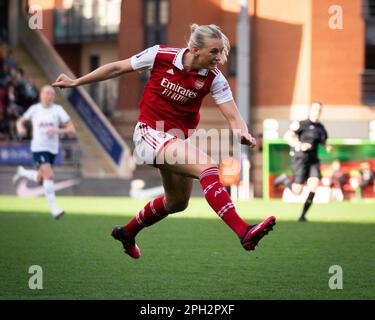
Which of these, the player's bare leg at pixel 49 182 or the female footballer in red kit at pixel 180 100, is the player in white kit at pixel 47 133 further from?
the female footballer in red kit at pixel 180 100

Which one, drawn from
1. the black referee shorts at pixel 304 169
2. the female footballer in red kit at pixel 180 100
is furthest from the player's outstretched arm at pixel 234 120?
the black referee shorts at pixel 304 169

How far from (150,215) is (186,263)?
70cm

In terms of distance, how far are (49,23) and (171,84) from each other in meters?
28.8

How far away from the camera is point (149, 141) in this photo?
7.70 metres

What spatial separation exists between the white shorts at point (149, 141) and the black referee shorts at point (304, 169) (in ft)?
26.1

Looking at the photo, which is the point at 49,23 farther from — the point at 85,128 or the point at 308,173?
the point at 308,173

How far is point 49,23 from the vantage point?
117 ft

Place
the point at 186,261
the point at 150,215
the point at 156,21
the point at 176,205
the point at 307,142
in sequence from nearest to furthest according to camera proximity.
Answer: the point at 176,205
the point at 150,215
the point at 186,261
the point at 307,142
the point at 156,21

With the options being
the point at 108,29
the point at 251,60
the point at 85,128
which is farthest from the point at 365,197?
the point at 108,29

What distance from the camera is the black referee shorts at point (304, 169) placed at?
15471 millimetres

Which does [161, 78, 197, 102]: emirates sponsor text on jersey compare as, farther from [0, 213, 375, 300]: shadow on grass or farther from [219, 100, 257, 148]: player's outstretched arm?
[0, 213, 375, 300]: shadow on grass

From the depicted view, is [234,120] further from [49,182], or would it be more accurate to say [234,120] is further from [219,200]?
[49,182]

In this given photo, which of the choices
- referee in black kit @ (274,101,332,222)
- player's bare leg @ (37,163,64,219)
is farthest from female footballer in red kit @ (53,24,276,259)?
referee in black kit @ (274,101,332,222)

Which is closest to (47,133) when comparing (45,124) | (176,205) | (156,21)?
(45,124)
